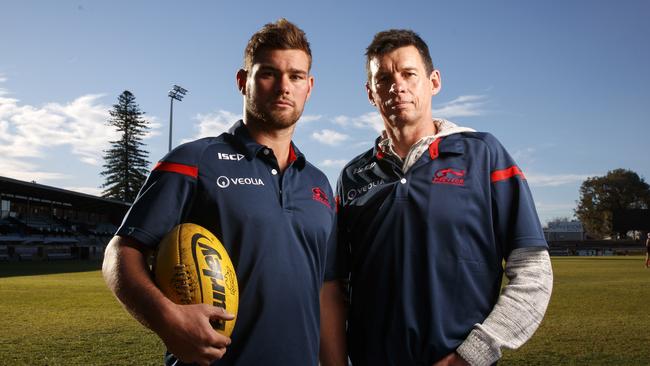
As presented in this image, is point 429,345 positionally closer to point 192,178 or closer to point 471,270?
point 471,270

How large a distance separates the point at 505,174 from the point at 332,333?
118 cm

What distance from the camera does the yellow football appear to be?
240cm

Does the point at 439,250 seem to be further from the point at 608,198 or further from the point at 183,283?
the point at 608,198

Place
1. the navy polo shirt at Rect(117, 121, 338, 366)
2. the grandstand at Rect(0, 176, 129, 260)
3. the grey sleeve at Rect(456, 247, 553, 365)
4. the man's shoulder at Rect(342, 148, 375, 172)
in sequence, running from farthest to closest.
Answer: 1. the grandstand at Rect(0, 176, 129, 260)
2. the man's shoulder at Rect(342, 148, 375, 172)
3. the navy polo shirt at Rect(117, 121, 338, 366)
4. the grey sleeve at Rect(456, 247, 553, 365)

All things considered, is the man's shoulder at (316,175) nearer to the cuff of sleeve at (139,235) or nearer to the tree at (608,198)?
the cuff of sleeve at (139,235)

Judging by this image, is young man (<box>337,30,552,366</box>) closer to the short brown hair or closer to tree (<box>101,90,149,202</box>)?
the short brown hair

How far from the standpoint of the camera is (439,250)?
2697mm

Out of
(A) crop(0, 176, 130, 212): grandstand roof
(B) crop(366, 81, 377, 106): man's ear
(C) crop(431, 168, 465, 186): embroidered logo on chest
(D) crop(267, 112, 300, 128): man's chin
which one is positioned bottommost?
(C) crop(431, 168, 465, 186): embroidered logo on chest

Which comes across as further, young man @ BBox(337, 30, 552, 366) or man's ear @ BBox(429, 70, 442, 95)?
man's ear @ BBox(429, 70, 442, 95)

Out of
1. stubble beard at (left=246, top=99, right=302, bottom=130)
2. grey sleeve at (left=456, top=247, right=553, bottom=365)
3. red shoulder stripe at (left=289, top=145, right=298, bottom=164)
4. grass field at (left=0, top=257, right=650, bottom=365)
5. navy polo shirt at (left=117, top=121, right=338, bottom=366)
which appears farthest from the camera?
grass field at (left=0, top=257, right=650, bottom=365)

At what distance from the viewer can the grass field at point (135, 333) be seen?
7008mm

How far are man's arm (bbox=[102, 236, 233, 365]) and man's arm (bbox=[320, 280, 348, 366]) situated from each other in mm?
759

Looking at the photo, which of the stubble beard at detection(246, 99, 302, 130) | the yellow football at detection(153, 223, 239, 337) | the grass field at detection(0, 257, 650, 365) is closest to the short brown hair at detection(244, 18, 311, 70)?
the stubble beard at detection(246, 99, 302, 130)

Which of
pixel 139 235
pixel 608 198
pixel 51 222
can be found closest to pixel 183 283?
pixel 139 235
